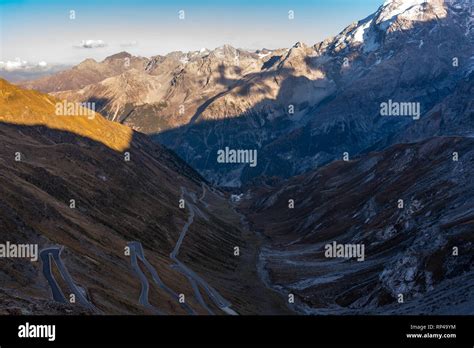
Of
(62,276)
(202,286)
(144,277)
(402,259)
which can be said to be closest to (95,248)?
(144,277)

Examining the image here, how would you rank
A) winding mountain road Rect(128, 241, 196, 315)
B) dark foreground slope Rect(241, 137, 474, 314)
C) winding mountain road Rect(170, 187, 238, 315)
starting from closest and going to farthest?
winding mountain road Rect(128, 241, 196, 315) < dark foreground slope Rect(241, 137, 474, 314) < winding mountain road Rect(170, 187, 238, 315)

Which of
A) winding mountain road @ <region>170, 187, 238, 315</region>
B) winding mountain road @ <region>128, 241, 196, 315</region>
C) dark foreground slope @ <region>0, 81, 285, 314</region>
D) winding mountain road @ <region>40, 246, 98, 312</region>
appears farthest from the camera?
winding mountain road @ <region>170, 187, 238, 315</region>

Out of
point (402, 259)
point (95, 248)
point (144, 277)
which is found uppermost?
point (95, 248)

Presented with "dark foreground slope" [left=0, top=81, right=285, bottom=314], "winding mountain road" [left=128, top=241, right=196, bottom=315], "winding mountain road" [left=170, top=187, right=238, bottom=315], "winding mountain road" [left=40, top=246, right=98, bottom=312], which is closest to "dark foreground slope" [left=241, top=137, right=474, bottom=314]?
"dark foreground slope" [left=0, top=81, right=285, bottom=314]

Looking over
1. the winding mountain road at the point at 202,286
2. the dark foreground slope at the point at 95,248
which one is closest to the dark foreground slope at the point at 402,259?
the dark foreground slope at the point at 95,248

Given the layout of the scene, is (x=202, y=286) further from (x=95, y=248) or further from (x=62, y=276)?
(x=62, y=276)

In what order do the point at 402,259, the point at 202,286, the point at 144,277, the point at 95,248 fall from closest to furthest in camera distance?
the point at 402,259, the point at 144,277, the point at 95,248, the point at 202,286

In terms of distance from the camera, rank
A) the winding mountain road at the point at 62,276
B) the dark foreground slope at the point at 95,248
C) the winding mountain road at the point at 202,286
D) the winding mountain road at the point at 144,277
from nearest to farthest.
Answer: the winding mountain road at the point at 62,276
the dark foreground slope at the point at 95,248
the winding mountain road at the point at 144,277
the winding mountain road at the point at 202,286

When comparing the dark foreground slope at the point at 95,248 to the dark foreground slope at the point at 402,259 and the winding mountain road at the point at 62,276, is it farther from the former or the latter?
the dark foreground slope at the point at 402,259

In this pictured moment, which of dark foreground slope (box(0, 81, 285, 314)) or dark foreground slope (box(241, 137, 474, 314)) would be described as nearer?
dark foreground slope (box(0, 81, 285, 314))

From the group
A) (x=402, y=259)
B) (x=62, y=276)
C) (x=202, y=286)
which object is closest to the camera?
(x=62, y=276)

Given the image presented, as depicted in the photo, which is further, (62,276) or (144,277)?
(144,277)

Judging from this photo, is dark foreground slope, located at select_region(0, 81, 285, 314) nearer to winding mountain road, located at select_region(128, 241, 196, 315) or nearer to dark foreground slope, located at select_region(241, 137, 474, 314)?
winding mountain road, located at select_region(128, 241, 196, 315)

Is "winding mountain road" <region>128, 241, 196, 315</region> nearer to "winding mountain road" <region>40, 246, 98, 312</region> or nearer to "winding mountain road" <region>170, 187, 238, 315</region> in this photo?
"winding mountain road" <region>170, 187, 238, 315</region>
